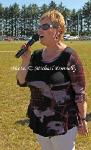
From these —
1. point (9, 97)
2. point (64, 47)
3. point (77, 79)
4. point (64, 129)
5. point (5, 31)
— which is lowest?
point (5, 31)

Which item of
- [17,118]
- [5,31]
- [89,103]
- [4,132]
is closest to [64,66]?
[4,132]

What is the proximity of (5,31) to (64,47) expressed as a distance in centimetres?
15024

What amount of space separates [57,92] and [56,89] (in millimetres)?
30

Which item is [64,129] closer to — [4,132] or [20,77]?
[20,77]

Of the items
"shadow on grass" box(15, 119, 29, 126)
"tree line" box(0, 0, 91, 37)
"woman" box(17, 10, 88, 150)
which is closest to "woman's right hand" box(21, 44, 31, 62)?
"woman" box(17, 10, 88, 150)

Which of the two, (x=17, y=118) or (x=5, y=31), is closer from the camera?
(x=17, y=118)

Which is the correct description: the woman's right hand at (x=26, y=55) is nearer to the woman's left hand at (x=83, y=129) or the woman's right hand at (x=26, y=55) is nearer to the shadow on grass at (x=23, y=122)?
the woman's left hand at (x=83, y=129)

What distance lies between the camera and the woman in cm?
448

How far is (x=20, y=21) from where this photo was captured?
159 meters

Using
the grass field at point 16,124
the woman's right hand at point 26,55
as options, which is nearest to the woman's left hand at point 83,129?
the woman's right hand at point 26,55

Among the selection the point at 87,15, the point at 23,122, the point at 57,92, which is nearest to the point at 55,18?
the point at 57,92

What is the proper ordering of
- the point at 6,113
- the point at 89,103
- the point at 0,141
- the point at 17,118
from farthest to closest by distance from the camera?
1. the point at 89,103
2. the point at 6,113
3. the point at 17,118
4. the point at 0,141

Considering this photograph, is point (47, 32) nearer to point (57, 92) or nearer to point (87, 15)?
point (57, 92)

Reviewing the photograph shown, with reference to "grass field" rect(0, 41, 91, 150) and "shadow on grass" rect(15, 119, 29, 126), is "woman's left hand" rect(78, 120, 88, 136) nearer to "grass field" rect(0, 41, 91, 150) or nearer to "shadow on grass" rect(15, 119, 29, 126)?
"grass field" rect(0, 41, 91, 150)
